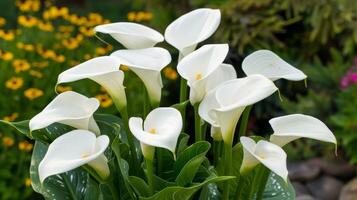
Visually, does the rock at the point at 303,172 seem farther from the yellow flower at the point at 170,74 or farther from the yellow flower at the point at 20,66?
the yellow flower at the point at 20,66

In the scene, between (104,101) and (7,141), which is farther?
(104,101)

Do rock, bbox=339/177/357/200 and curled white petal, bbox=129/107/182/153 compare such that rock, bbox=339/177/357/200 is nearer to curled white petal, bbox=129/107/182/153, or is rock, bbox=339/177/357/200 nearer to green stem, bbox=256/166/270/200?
green stem, bbox=256/166/270/200

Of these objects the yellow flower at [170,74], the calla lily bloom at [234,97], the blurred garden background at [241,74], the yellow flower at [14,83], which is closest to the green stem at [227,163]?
the calla lily bloom at [234,97]

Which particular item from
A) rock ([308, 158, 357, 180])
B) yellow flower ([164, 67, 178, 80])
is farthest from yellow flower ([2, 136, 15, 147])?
rock ([308, 158, 357, 180])

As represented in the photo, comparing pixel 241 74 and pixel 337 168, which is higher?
pixel 241 74

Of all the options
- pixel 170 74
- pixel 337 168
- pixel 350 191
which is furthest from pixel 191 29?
pixel 170 74

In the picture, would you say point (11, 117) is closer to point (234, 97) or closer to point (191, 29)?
point (191, 29)
